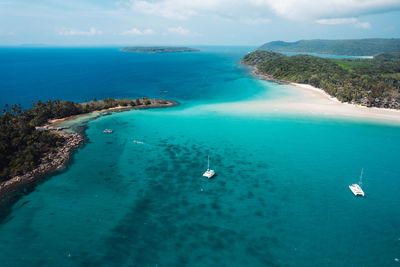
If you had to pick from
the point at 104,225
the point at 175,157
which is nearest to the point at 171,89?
the point at 175,157

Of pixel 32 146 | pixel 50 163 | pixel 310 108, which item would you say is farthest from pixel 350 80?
pixel 32 146

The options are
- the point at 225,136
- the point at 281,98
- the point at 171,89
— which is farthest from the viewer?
the point at 171,89

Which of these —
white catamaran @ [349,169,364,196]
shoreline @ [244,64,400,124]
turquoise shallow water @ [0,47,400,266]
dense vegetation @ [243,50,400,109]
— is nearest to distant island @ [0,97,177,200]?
turquoise shallow water @ [0,47,400,266]

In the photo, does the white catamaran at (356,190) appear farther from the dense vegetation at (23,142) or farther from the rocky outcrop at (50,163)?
the dense vegetation at (23,142)

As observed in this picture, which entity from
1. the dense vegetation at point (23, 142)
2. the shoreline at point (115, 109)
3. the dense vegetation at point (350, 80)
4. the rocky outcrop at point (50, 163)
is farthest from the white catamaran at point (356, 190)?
the shoreline at point (115, 109)

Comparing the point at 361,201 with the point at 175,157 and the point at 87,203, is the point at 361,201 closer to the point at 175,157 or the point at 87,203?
the point at 175,157
